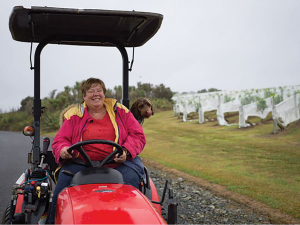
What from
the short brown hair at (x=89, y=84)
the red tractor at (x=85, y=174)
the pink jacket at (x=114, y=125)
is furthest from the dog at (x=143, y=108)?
the short brown hair at (x=89, y=84)

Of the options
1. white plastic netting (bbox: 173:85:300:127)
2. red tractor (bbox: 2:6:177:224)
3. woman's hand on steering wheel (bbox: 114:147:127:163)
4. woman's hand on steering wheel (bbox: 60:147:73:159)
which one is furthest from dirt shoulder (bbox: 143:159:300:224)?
white plastic netting (bbox: 173:85:300:127)

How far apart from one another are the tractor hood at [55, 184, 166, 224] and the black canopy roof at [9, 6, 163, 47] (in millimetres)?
1761

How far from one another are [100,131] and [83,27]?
1.47 metres

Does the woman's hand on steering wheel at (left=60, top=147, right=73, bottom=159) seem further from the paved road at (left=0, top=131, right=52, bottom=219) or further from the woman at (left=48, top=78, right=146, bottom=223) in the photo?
the paved road at (left=0, top=131, right=52, bottom=219)

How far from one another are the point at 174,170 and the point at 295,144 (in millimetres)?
4055

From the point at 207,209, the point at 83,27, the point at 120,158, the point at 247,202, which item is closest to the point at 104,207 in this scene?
the point at 120,158

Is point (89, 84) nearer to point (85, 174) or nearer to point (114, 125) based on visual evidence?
point (114, 125)

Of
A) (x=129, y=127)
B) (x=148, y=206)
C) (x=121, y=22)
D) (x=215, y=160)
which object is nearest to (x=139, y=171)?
(x=129, y=127)

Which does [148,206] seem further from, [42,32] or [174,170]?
[174,170]

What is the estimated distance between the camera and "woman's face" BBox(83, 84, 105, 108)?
3.52 meters

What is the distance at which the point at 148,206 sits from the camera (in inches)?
94.5

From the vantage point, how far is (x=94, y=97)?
139 inches

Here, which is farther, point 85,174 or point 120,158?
point 120,158

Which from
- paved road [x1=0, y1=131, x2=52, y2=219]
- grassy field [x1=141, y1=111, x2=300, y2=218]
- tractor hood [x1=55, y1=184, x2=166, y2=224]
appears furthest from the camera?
paved road [x1=0, y1=131, x2=52, y2=219]
